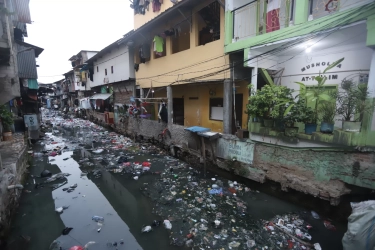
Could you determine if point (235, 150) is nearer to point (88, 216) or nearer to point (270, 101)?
point (270, 101)

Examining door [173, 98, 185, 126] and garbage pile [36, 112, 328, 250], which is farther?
door [173, 98, 185, 126]

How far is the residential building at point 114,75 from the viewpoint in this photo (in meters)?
13.4

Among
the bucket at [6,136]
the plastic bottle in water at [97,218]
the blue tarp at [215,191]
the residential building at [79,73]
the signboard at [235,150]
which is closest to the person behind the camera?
the plastic bottle in water at [97,218]

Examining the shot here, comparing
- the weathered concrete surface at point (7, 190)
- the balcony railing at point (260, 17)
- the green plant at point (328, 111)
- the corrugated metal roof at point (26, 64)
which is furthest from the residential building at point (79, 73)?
the green plant at point (328, 111)

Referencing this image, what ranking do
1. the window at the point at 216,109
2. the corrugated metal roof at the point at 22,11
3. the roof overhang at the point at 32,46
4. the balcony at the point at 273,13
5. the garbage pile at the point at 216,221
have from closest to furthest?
the garbage pile at the point at 216,221
the balcony at the point at 273,13
the corrugated metal roof at the point at 22,11
the window at the point at 216,109
the roof overhang at the point at 32,46

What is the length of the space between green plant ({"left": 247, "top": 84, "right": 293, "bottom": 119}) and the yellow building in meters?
1.40

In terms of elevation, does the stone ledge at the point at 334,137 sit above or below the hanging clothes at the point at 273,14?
below

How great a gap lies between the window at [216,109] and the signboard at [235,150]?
2806 mm

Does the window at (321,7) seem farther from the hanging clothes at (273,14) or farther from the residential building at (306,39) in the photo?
the hanging clothes at (273,14)

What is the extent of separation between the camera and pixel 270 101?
5207 mm

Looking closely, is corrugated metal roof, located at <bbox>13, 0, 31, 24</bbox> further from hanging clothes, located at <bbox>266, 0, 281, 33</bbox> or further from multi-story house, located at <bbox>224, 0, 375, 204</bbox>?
hanging clothes, located at <bbox>266, 0, 281, 33</bbox>

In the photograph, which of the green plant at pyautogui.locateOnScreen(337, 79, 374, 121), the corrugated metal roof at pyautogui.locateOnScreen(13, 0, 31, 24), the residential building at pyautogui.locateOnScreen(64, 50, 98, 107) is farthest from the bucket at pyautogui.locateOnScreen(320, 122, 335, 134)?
the residential building at pyautogui.locateOnScreen(64, 50, 98, 107)

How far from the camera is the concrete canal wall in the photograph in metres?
4.08

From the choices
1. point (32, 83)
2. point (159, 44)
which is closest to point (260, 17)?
point (159, 44)
